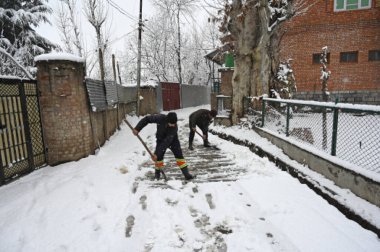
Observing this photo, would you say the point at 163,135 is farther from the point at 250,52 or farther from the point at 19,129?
the point at 250,52

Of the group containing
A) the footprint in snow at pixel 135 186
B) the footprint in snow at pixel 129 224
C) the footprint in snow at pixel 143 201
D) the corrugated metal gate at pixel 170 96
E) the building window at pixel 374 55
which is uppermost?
the building window at pixel 374 55

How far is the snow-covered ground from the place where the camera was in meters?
3.00

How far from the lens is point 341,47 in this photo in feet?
45.9

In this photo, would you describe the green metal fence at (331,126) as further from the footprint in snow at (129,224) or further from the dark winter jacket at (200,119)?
the footprint in snow at (129,224)

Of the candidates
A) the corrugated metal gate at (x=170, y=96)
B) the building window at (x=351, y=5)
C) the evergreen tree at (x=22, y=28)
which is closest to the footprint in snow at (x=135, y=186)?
the evergreen tree at (x=22, y=28)

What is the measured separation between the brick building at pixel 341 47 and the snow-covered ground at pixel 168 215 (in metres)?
11.3

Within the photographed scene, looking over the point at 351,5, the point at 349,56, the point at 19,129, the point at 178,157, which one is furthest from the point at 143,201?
the point at 351,5

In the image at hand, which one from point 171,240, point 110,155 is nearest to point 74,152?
point 110,155

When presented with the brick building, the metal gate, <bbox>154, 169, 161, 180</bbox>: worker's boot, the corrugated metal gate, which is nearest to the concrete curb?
<bbox>154, 169, 161, 180</bbox>: worker's boot

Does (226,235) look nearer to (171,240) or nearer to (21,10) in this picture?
(171,240)

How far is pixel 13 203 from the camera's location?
13.2 ft

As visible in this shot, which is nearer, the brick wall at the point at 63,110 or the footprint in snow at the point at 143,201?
the footprint in snow at the point at 143,201

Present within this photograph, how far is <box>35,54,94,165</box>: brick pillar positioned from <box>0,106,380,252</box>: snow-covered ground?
0.74m

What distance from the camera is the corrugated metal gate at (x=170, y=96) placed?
21375 millimetres
